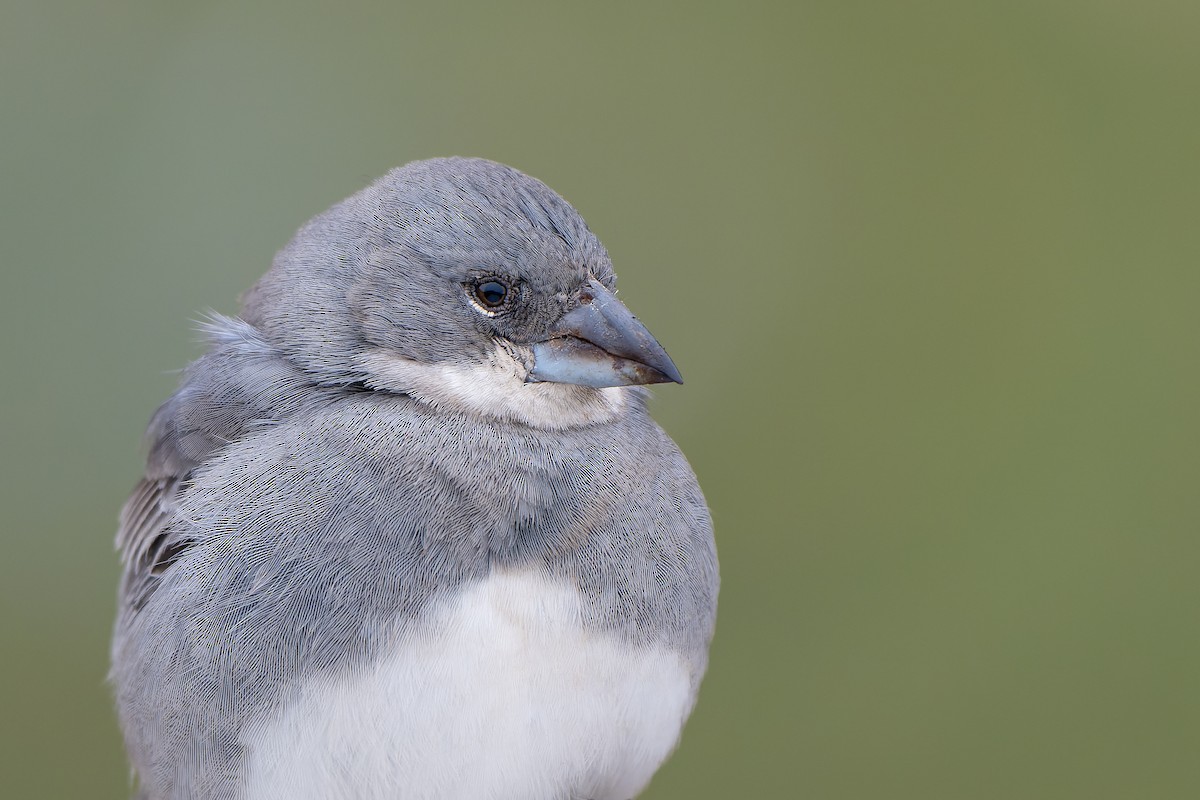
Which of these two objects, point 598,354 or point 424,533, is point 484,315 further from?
point 424,533

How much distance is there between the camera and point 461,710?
68.3 inches

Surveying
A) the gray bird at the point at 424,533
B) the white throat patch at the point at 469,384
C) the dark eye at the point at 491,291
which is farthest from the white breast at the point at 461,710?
the dark eye at the point at 491,291

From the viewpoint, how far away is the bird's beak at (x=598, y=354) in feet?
6.18

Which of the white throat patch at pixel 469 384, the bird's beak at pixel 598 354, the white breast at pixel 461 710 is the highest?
the bird's beak at pixel 598 354

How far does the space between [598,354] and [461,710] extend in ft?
1.98

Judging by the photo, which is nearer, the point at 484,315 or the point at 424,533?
the point at 424,533

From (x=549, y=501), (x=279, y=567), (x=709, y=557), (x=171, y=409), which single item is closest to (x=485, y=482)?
(x=549, y=501)

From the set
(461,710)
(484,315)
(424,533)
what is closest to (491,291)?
(484,315)

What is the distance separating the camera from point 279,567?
1770 mm

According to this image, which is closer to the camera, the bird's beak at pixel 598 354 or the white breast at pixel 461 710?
the white breast at pixel 461 710

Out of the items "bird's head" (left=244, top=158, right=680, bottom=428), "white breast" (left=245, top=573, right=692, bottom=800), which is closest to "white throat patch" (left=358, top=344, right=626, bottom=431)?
"bird's head" (left=244, top=158, right=680, bottom=428)

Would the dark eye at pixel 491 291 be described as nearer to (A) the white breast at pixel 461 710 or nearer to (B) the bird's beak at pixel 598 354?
(B) the bird's beak at pixel 598 354

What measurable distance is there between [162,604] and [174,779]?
284 mm

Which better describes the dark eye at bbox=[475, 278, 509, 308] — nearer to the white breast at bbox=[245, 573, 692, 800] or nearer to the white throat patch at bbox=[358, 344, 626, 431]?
the white throat patch at bbox=[358, 344, 626, 431]
